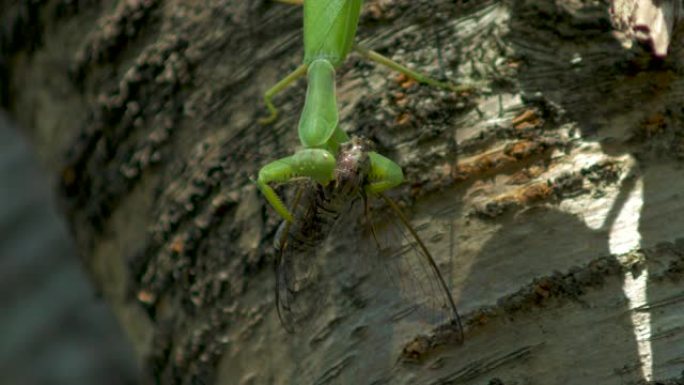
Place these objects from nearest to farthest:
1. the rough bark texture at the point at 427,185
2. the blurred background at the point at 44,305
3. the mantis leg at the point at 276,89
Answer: the rough bark texture at the point at 427,185
the mantis leg at the point at 276,89
the blurred background at the point at 44,305

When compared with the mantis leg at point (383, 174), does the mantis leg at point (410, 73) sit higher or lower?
higher

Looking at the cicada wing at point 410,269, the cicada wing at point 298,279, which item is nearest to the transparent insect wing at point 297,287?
the cicada wing at point 298,279

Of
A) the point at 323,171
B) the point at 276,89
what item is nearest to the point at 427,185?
the point at 323,171

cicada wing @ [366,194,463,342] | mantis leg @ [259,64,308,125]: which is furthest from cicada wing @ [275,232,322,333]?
mantis leg @ [259,64,308,125]

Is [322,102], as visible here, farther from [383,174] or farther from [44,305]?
[44,305]

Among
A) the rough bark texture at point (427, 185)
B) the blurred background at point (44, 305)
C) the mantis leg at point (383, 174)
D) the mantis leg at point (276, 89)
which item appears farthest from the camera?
the blurred background at point (44, 305)

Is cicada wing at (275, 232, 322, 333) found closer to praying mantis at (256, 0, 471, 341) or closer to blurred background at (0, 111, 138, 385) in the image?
praying mantis at (256, 0, 471, 341)

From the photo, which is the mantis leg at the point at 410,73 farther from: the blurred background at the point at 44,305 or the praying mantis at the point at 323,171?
the blurred background at the point at 44,305
